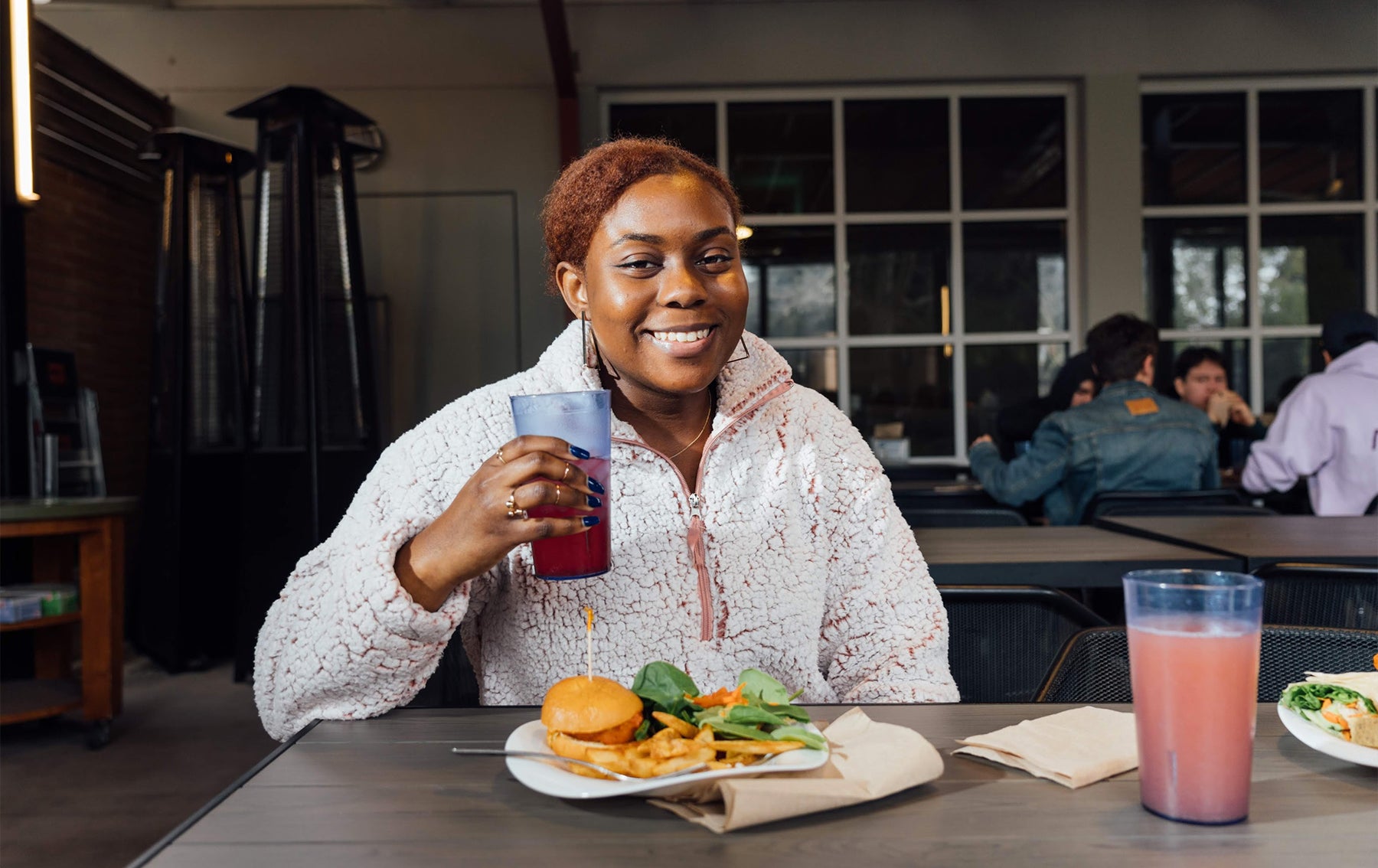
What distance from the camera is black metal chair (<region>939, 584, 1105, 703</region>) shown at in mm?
1708

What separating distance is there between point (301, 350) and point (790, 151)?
354 cm

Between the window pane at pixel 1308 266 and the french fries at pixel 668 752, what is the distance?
23.6ft

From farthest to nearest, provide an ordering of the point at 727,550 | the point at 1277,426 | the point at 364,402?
the point at 364,402
the point at 1277,426
the point at 727,550

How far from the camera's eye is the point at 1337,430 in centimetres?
365

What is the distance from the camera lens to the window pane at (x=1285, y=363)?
688cm

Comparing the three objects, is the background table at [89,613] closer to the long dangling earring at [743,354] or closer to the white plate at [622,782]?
the long dangling earring at [743,354]

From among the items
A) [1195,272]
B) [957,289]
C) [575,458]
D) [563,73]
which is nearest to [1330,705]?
[575,458]

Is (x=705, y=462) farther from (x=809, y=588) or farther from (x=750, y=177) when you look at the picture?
(x=750, y=177)

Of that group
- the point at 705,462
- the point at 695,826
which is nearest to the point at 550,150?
the point at 705,462

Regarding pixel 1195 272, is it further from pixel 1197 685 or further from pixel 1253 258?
pixel 1197 685

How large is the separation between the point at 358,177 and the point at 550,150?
120cm

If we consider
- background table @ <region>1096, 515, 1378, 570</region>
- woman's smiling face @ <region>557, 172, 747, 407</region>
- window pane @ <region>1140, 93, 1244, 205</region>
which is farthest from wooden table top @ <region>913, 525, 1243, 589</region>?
window pane @ <region>1140, 93, 1244, 205</region>

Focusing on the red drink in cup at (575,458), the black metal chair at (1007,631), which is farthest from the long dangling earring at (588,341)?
the black metal chair at (1007,631)

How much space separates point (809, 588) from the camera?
4.40 ft
